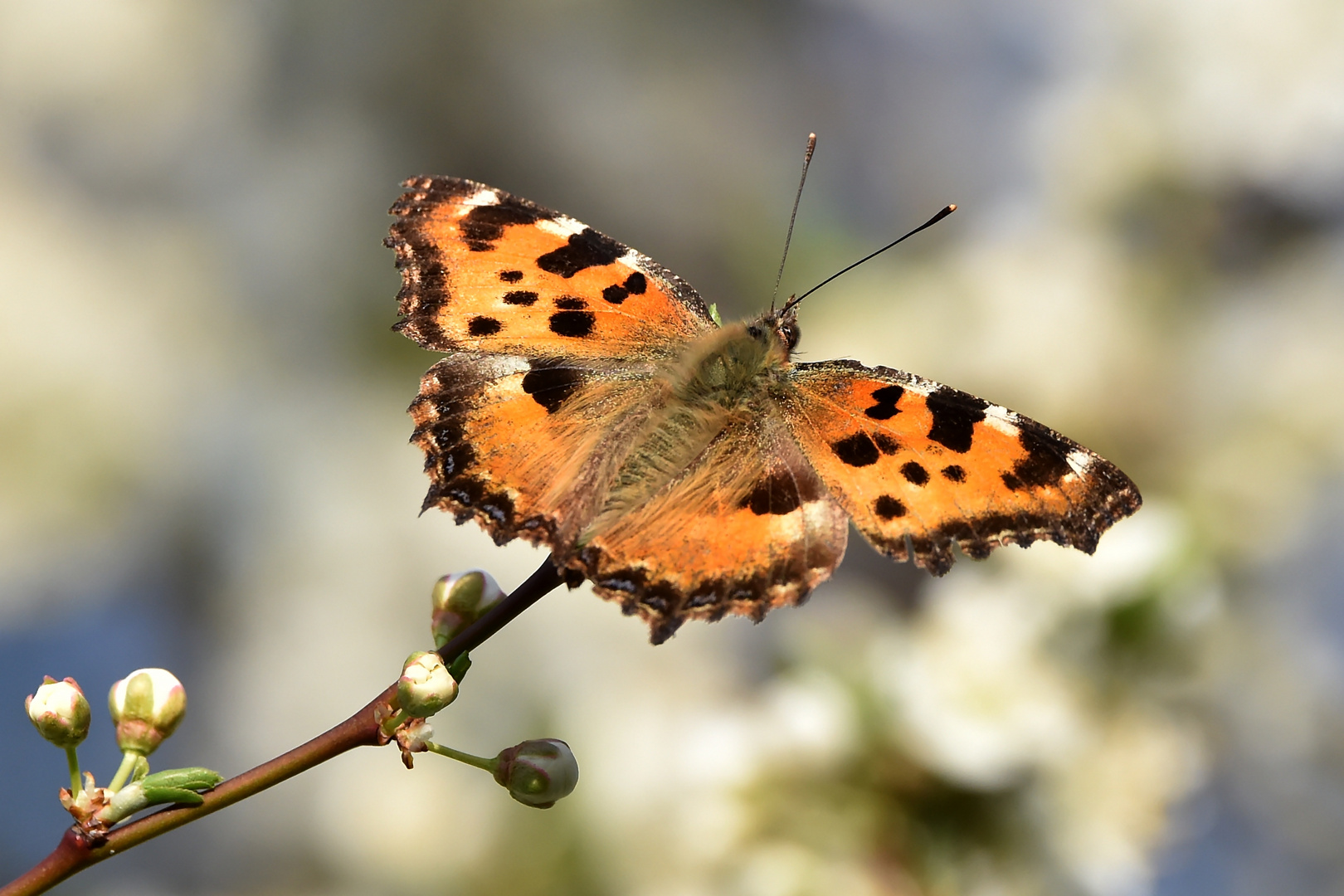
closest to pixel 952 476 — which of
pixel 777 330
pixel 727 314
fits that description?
pixel 777 330

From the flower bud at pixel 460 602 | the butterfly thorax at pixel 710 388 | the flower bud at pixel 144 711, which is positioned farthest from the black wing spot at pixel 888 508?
the flower bud at pixel 144 711

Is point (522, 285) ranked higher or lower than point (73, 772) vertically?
higher

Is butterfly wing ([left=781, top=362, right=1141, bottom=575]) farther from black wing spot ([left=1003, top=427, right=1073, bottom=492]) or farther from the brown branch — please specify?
the brown branch

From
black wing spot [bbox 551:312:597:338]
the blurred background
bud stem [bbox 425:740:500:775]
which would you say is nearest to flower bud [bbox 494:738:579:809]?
bud stem [bbox 425:740:500:775]

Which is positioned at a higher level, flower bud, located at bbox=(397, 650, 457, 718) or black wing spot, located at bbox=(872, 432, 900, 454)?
black wing spot, located at bbox=(872, 432, 900, 454)

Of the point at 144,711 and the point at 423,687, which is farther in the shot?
the point at 144,711

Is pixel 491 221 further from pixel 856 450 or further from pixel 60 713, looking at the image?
pixel 60 713
